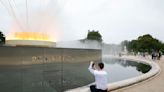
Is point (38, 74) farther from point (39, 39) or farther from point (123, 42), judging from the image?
point (123, 42)

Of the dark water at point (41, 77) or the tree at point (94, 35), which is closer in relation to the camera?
the dark water at point (41, 77)

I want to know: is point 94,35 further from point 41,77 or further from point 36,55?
point 36,55

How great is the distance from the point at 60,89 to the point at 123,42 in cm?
9596

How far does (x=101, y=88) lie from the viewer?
618cm

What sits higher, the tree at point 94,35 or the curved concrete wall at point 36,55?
the tree at point 94,35

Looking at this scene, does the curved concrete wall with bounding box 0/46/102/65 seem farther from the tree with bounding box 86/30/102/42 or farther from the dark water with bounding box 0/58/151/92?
the tree with bounding box 86/30/102/42

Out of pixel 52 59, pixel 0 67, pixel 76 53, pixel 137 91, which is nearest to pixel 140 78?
pixel 137 91

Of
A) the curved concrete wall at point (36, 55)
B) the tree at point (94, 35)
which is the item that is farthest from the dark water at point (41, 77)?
the tree at point (94, 35)

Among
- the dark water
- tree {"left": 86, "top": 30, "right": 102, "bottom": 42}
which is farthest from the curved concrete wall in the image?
tree {"left": 86, "top": 30, "right": 102, "bottom": 42}

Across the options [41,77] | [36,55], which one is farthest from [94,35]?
[36,55]

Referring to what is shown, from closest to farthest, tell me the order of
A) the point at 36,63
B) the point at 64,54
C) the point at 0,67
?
1. the point at 0,67
2. the point at 36,63
3. the point at 64,54

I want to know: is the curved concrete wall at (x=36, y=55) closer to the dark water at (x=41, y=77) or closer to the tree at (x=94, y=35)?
the dark water at (x=41, y=77)

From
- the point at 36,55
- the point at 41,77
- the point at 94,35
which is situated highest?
the point at 94,35

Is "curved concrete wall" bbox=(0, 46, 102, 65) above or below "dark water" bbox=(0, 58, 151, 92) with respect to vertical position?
above
